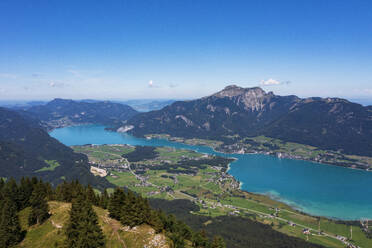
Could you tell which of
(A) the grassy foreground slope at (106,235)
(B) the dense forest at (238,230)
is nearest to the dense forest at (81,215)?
(A) the grassy foreground slope at (106,235)

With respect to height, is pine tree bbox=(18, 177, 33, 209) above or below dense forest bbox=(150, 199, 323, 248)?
above

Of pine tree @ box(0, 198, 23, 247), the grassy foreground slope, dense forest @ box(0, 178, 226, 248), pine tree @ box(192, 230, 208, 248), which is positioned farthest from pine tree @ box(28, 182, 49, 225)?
pine tree @ box(192, 230, 208, 248)

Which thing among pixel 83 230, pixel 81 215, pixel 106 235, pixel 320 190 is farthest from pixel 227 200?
pixel 83 230

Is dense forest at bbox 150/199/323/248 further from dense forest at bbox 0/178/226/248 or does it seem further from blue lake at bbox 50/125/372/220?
blue lake at bbox 50/125/372/220

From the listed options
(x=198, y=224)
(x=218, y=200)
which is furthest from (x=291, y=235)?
(x=218, y=200)

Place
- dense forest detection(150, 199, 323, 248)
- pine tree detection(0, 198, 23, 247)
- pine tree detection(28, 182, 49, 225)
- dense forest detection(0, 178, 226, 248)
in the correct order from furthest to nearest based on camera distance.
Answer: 1. dense forest detection(150, 199, 323, 248)
2. pine tree detection(28, 182, 49, 225)
3. pine tree detection(0, 198, 23, 247)
4. dense forest detection(0, 178, 226, 248)

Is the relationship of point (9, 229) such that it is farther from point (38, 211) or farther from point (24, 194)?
point (24, 194)

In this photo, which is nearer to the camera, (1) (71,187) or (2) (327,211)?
(1) (71,187)

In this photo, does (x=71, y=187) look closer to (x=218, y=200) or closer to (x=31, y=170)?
(x=218, y=200)
